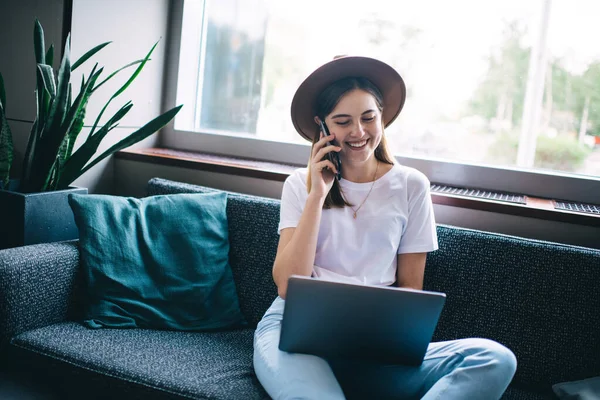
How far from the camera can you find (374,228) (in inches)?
63.0

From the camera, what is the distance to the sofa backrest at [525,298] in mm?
1560

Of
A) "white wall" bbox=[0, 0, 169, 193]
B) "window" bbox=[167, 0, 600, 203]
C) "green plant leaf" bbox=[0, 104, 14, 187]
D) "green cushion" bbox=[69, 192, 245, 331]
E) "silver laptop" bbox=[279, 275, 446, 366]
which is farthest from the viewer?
"white wall" bbox=[0, 0, 169, 193]

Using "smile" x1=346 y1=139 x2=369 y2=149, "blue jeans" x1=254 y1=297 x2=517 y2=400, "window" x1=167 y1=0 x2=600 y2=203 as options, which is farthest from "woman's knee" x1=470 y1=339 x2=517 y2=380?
"window" x1=167 y1=0 x2=600 y2=203

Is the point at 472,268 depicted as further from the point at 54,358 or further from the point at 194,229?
the point at 54,358

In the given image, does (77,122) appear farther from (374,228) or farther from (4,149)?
(374,228)

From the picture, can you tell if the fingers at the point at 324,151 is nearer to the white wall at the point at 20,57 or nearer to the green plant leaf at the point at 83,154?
the green plant leaf at the point at 83,154

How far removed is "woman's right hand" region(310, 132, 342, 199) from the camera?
160 centimetres

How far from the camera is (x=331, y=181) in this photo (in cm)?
164

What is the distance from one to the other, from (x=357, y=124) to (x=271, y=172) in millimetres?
639

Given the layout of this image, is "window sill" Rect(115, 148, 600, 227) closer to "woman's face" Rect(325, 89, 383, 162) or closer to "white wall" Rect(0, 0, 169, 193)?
"white wall" Rect(0, 0, 169, 193)

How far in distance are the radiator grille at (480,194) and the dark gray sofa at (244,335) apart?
255mm

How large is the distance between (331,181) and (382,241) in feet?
0.75

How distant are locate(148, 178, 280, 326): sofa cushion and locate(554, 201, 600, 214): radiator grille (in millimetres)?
939

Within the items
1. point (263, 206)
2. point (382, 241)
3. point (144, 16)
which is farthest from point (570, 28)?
point (144, 16)
